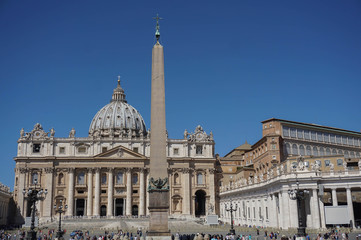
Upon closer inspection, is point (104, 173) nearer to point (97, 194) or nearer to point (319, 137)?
point (97, 194)

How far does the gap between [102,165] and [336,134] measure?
139ft

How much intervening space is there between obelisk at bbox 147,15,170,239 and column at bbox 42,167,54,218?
5298 cm

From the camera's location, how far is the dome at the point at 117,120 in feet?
333

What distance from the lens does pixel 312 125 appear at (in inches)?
2692

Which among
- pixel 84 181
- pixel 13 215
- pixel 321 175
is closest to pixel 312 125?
pixel 321 175

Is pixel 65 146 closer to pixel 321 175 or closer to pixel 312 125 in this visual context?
Answer: pixel 312 125

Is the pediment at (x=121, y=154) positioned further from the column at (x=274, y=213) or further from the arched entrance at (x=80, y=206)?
the column at (x=274, y=213)

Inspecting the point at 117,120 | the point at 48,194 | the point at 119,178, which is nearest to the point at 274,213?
the point at 119,178

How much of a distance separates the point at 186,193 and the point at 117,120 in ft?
114

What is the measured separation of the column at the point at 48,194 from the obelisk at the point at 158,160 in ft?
174

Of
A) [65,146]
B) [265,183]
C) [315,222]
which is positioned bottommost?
[315,222]

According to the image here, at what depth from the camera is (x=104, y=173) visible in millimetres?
75188

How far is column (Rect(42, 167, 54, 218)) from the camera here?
234ft

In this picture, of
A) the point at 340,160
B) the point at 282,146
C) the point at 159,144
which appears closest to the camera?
the point at 159,144
